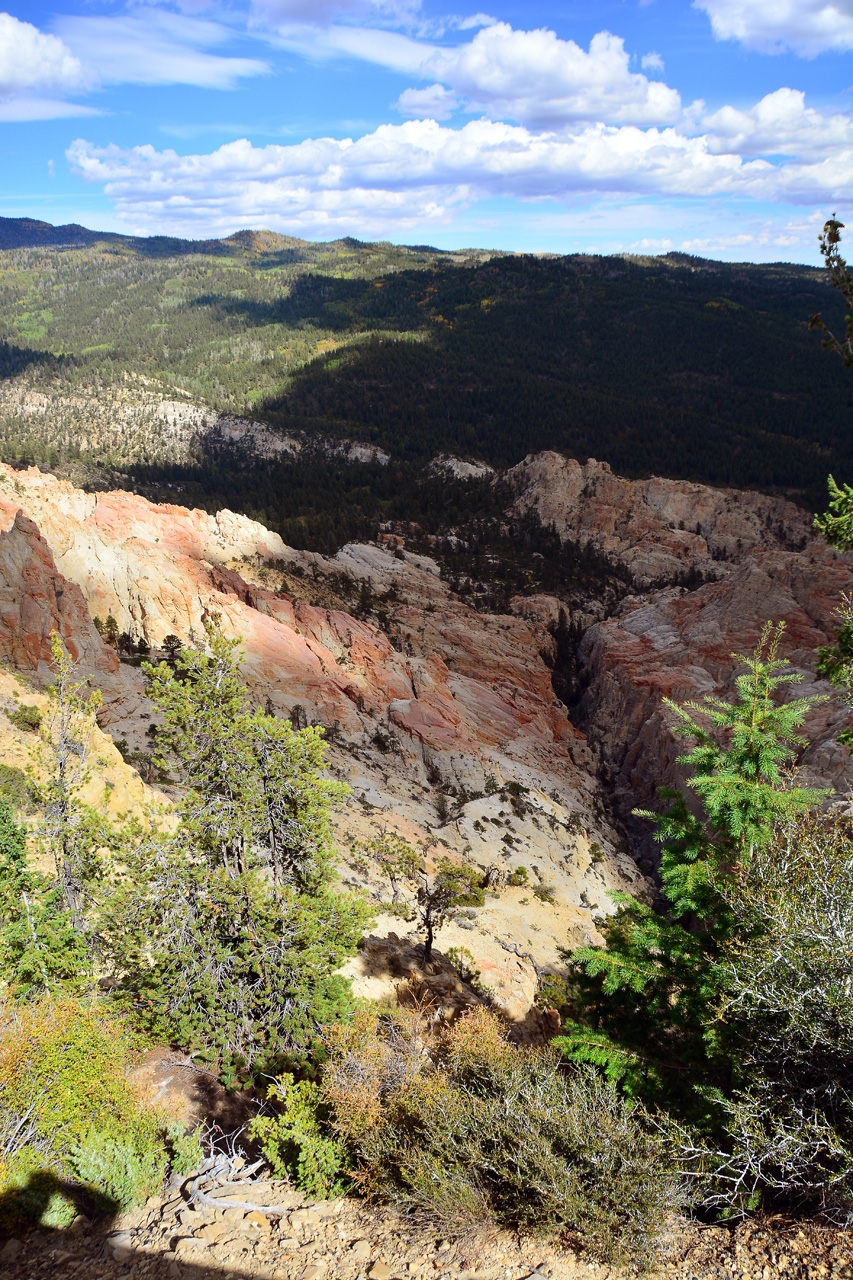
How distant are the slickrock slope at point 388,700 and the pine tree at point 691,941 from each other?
12250 millimetres

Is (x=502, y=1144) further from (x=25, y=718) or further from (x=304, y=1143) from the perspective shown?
(x=25, y=718)

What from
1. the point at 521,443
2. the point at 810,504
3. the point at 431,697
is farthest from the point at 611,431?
the point at 431,697

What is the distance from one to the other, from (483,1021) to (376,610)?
4896 cm

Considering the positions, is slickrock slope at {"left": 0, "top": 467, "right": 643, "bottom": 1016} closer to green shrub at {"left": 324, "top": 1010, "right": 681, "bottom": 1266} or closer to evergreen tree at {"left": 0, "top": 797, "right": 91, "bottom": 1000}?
green shrub at {"left": 324, "top": 1010, "right": 681, "bottom": 1266}

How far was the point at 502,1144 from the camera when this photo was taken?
970cm

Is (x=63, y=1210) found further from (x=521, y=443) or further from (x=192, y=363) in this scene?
(x=192, y=363)

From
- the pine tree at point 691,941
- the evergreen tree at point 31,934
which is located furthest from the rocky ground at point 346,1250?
the evergreen tree at point 31,934

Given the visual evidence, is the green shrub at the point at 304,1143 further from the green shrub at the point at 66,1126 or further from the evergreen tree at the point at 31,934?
the evergreen tree at the point at 31,934

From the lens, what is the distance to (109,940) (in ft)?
50.6

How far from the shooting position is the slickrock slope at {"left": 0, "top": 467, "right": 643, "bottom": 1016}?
33.9 m

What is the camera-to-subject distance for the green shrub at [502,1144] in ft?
A: 28.0

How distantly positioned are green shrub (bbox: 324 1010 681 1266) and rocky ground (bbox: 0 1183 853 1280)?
33cm

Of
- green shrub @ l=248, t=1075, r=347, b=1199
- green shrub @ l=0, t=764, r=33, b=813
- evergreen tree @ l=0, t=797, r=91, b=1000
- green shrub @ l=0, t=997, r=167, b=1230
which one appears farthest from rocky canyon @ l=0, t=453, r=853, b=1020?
green shrub @ l=0, t=764, r=33, b=813

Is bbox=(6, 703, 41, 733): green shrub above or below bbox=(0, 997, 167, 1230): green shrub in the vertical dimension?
above
